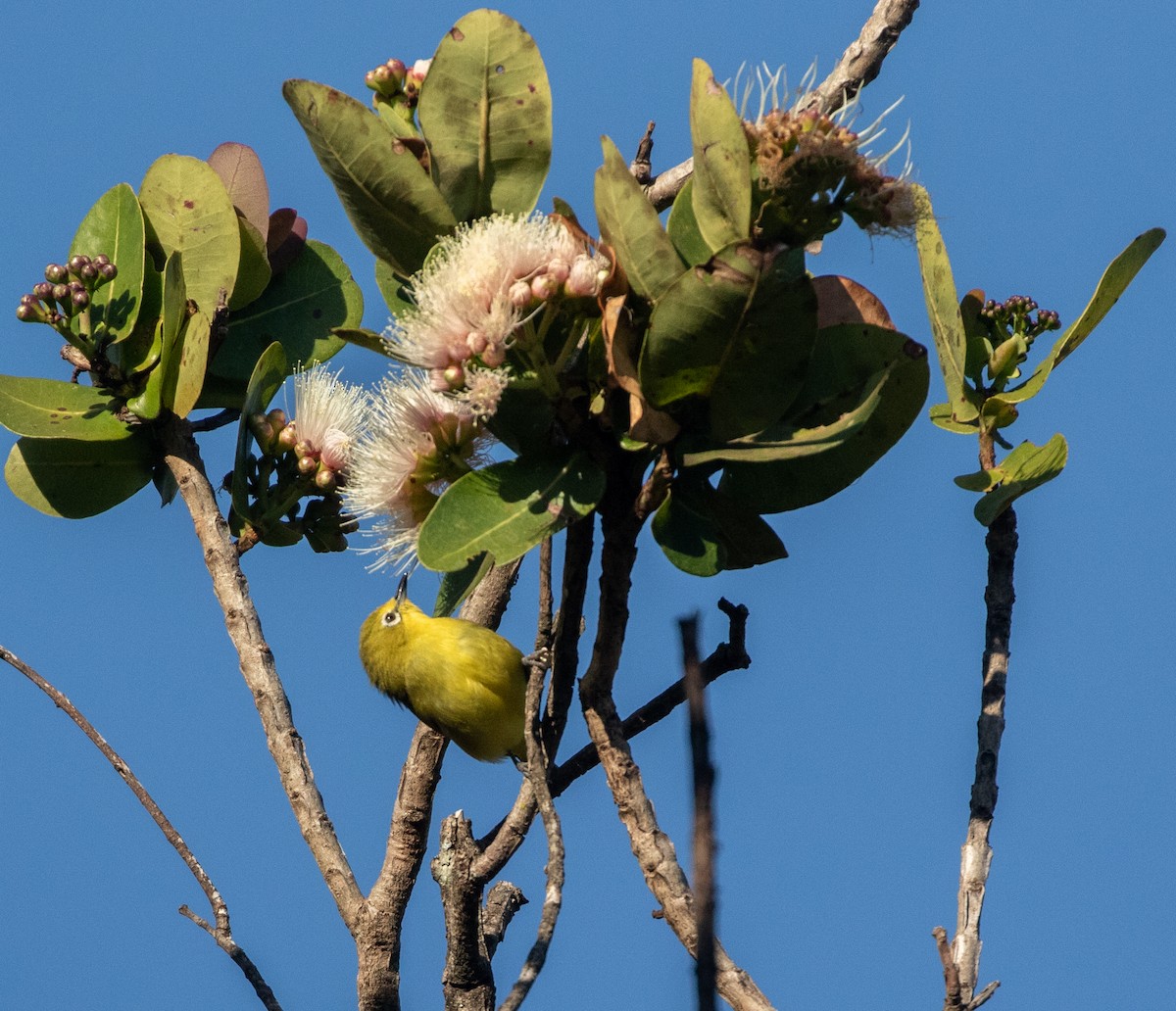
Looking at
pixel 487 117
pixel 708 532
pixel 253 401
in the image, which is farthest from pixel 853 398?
pixel 253 401

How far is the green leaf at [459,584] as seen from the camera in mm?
2558

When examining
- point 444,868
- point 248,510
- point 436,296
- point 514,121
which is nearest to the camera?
point 436,296

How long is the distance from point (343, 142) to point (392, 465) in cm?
58

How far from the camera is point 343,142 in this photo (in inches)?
97.2

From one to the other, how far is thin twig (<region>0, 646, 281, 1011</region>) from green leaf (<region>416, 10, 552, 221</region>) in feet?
5.26

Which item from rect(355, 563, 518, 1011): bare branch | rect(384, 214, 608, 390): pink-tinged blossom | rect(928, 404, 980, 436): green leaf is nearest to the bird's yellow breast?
rect(355, 563, 518, 1011): bare branch

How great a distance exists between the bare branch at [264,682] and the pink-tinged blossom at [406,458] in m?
0.72

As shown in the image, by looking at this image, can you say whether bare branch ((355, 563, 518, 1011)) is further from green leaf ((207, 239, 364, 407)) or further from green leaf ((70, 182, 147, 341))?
green leaf ((70, 182, 147, 341))

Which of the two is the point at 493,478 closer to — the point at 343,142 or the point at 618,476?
the point at 618,476

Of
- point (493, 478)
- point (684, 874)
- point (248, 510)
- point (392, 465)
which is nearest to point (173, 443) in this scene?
point (248, 510)

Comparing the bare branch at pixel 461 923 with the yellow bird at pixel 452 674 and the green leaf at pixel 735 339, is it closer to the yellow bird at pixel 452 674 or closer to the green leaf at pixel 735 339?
the green leaf at pixel 735 339

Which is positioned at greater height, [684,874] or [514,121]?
[514,121]

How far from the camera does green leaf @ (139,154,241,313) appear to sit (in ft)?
11.6

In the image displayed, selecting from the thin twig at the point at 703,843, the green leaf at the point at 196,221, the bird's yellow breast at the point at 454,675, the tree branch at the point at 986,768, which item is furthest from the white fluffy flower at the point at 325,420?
the thin twig at the point at 703,843
